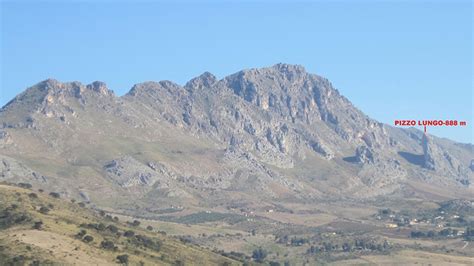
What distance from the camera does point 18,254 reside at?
199 m

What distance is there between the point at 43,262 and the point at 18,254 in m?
6.75

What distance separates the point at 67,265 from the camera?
199250mm

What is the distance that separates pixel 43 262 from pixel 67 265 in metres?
5.75

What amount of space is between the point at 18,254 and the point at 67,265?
38.3 ft

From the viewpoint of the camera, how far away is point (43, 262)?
646 ft
